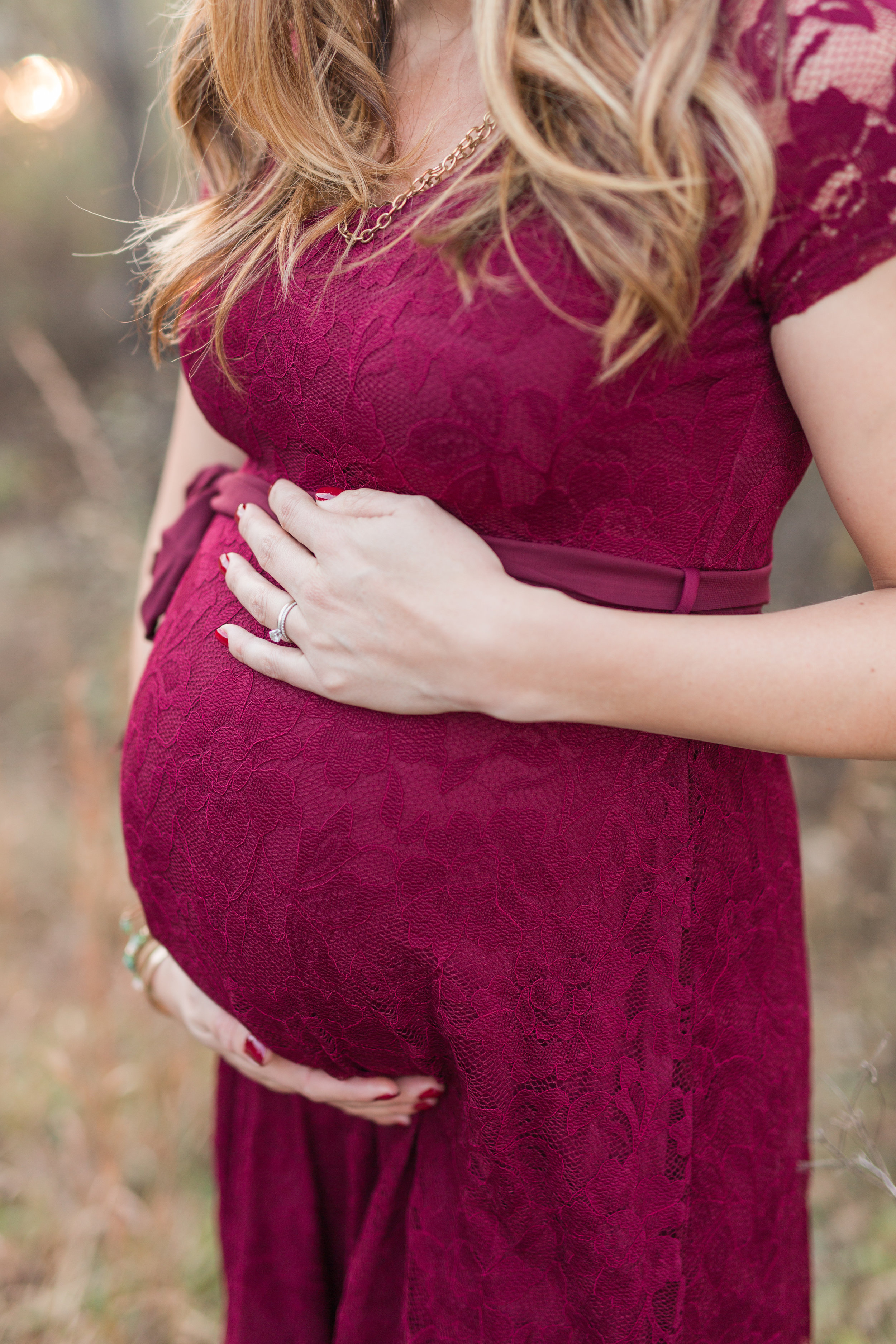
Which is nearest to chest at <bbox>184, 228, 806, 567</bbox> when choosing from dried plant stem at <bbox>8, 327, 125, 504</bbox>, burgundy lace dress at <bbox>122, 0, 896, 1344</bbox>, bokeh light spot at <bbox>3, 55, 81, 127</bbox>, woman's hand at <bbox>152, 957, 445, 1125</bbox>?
burgundy lace dress at <bbox>122, 0, 896, 1344</bbox>

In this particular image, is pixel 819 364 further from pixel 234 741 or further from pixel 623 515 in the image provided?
pixel 234 741

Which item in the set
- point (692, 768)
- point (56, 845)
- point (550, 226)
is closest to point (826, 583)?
point (692, 768)

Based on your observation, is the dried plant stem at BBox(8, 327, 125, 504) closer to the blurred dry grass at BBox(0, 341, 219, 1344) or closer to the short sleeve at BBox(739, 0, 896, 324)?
the blurred dry grass at BBox(0, 341, 219, 1344)

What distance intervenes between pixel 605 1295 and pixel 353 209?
1.05m

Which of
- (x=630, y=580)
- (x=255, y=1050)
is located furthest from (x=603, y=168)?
(x=255, y=1050)

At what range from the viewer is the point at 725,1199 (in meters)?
0.93

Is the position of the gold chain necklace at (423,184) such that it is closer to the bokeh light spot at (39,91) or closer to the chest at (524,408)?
the chest at (524,408)

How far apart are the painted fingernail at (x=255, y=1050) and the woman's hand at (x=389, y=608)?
440 mm

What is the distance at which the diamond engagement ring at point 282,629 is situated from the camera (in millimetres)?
891

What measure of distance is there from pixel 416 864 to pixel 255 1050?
390mm

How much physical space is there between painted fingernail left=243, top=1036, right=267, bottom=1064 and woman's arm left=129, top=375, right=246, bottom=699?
20.3 inches

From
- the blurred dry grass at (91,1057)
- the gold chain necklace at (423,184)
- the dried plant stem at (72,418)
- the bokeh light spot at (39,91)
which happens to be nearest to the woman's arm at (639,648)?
the gold chain necklace at (423,184)

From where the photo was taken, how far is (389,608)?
816 millimetres

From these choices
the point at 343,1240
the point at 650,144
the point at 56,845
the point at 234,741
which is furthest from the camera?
the point at 56,845
